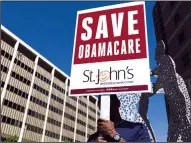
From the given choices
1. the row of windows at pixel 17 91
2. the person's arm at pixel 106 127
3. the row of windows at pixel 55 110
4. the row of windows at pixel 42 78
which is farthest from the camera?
the row of windows at pixel 55 110

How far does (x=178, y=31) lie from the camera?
29.4 meters

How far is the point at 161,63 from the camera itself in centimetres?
1129

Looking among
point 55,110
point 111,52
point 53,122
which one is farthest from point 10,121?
point 111,52

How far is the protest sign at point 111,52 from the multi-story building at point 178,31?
16138 mm

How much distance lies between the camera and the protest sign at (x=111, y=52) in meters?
6.91

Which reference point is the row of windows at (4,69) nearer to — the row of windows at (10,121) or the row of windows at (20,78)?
the row of windows at (20,78)

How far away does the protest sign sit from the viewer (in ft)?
22.7

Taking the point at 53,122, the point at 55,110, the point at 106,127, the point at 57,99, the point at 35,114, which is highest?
the point at 57,99

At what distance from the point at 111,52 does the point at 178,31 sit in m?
24.2

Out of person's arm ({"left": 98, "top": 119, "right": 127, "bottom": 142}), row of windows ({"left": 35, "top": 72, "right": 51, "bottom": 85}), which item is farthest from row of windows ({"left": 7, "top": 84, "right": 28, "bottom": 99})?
person's arm ({"left": 98, "top": 119, "right": 127, "bottom": 142})

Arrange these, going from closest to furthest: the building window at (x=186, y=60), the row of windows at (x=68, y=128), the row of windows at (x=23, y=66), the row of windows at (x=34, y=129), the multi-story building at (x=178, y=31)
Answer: the building window at (x=186, y=60)
the multi-story building at (x=178, y=31)
the row of windows at (x=23, y=66)
the row of windows at (x=34, y=129)
the row of windows at (x=68, y=128)

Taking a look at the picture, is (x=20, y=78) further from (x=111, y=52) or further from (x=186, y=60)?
(x=111, y=52)

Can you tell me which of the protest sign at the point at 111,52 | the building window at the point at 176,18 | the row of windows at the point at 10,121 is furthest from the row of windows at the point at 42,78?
the protest sign at the point at 111,52

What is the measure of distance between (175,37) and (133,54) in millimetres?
24678
